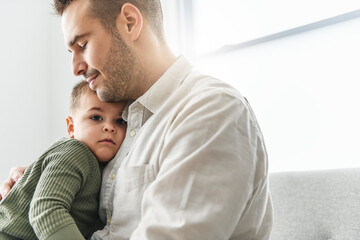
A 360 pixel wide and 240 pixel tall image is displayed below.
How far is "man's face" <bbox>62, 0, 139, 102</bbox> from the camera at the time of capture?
114 cm

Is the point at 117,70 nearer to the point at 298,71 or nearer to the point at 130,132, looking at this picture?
the point at 130,132

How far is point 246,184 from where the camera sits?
0.74m

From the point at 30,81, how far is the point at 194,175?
224 cm

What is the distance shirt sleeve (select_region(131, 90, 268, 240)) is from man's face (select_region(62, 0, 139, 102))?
1.31 ft

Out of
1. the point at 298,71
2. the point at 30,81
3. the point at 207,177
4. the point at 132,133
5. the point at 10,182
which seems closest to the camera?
the point at 207,177

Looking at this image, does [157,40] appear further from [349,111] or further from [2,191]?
[349,111]

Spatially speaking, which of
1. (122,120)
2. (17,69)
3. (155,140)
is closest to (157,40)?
(122,120)

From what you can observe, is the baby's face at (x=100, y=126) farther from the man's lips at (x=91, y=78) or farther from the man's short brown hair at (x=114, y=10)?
the man's short brown hair at (x=114, y=10)

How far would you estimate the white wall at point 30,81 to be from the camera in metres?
2.45

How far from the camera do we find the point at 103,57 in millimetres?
1141

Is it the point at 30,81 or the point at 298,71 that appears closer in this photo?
the point at 298,71

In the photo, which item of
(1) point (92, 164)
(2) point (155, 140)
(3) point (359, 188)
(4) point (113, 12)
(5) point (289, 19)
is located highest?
(4) point (113, 12)

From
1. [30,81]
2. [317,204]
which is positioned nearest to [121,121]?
[317,204]

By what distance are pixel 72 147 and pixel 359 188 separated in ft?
3.10
